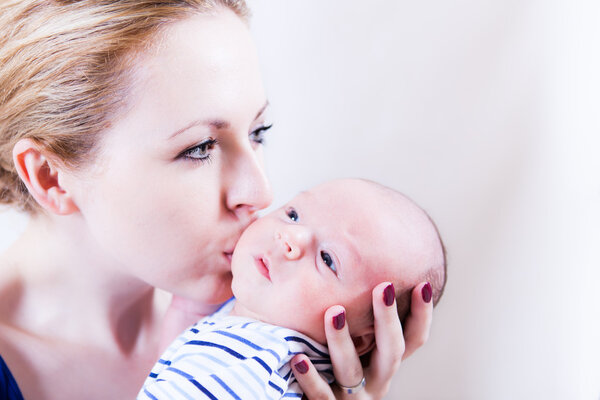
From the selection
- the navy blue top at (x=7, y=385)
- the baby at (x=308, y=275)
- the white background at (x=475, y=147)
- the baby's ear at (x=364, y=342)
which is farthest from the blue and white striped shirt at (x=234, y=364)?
the white background at (x=475, y=147)

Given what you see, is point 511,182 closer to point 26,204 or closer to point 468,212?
point 468,212

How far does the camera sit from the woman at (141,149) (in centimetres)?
128

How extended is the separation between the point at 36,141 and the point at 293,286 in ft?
2.10

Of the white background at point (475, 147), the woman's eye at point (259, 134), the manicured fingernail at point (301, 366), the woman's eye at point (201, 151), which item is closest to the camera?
the manicured fingernail at point (301, 366)

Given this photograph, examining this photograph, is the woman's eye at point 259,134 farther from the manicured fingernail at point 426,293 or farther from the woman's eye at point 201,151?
the manicured fingernail at point 426,293

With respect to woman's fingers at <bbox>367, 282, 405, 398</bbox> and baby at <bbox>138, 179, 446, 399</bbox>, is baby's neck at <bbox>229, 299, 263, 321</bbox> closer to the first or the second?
baby at <bbox>138, 179, 446, 399</bbox>

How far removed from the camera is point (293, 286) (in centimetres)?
124

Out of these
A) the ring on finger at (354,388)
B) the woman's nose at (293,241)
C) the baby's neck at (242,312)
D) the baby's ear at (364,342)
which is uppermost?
the woman's nose at (293,241)

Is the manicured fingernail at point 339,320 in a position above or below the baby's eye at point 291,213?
below

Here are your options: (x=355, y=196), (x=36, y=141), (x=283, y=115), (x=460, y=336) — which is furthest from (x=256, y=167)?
(x=460, y=336)

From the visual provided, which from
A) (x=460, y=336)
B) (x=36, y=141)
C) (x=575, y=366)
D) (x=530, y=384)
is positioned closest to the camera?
(x=36, y=141)

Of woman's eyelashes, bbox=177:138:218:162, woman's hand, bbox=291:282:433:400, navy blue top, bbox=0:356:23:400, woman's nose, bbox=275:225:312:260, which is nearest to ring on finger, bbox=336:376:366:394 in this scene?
woman's hand, bbox=291:282:433:400

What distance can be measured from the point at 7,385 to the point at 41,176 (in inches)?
18.4

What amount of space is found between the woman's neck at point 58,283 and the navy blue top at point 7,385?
15 cm
